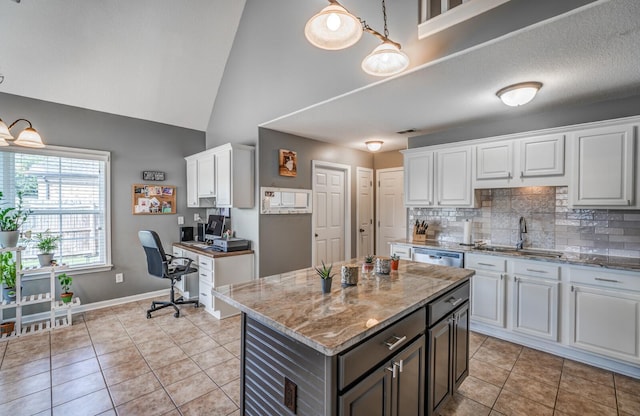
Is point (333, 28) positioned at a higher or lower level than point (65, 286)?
higher

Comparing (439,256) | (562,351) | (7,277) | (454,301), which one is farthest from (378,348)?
(7,277)

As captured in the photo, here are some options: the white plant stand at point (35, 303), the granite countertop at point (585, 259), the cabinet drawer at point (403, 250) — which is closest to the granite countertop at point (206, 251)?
the white plant stand at point (35, 303)

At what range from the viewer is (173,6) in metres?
3.27

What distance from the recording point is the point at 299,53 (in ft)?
Result: 9.75

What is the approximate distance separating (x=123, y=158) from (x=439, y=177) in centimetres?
440

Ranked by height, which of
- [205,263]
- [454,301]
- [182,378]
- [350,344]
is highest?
[350,344]

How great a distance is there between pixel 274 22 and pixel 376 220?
148 inches

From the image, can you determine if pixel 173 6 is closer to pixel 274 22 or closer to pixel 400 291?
pixel 274 22

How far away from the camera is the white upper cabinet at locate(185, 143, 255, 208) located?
3721 millimetres

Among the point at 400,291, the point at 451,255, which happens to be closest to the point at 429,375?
the point at 400,291

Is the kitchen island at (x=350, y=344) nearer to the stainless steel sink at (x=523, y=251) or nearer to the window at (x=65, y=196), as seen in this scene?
the stainless steel sink at (x=523, y=251)

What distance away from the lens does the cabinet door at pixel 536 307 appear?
269 cm

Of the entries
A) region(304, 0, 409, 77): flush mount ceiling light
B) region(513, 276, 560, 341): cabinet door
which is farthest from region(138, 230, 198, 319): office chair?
region(513, 276, 560, 341): cabinet door

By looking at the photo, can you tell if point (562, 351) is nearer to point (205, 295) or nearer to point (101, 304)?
point (205, 295)
